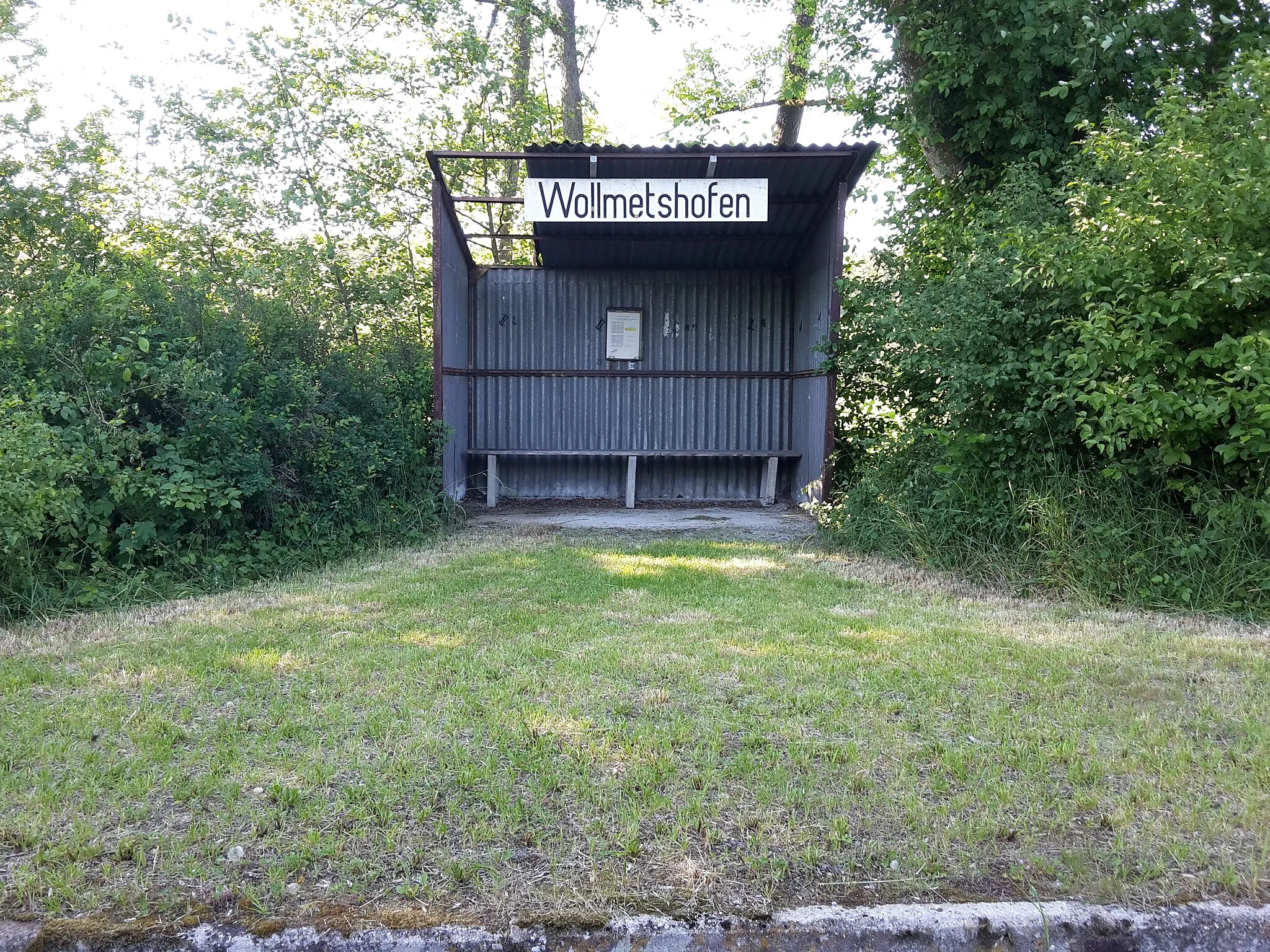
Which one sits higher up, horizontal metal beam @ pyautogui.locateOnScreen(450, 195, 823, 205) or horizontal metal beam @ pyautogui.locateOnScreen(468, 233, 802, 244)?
horizontal metal beam @ pyautogui.locateOnScreen(450, 195, 823, 205)

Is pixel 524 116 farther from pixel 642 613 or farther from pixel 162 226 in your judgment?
pixel 642 613

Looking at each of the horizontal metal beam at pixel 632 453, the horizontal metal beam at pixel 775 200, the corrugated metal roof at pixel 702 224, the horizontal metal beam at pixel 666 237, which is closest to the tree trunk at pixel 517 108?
the corrugated metal roof at pixel 702 224

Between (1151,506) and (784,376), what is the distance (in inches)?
268

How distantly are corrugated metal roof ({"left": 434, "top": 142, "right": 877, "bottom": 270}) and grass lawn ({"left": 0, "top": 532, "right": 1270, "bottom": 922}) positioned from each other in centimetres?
550

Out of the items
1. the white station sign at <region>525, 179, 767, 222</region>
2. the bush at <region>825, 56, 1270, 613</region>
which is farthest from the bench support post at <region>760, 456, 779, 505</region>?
the bush at <region>825, 56, 1270, 613</region>

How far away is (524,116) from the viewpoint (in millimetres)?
16766

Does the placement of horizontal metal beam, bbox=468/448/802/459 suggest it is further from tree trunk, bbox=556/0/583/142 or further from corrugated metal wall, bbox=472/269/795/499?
tree trunk, bbox=556/0/583/142

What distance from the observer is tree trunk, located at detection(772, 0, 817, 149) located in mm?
16453

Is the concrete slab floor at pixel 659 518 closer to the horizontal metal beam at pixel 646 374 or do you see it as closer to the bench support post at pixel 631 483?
the bench support post at pixel 631 483

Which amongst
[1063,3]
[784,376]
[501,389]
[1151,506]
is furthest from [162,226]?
[1151,506]

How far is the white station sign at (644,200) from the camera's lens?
31.4ft

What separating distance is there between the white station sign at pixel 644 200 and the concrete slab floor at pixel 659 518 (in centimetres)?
336

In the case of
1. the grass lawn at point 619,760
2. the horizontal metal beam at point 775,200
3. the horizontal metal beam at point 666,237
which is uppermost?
the horizontal metal beam at point 775,200

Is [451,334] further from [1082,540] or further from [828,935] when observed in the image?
[828,935]
